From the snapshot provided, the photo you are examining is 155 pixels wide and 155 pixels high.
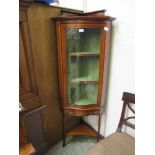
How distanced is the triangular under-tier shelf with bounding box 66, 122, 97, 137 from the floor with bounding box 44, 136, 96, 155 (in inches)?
4.3

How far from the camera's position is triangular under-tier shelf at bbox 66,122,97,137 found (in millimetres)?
2141

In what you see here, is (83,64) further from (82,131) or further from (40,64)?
(82,131)

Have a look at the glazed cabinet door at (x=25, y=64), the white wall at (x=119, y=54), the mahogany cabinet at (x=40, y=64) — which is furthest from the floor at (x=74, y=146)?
the glazed cabinet door at (x=25, y=64)

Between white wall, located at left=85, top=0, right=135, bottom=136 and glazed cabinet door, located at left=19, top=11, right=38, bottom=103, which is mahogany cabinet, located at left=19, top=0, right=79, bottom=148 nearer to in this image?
glazed cabinet door, located at left=19, top=11, right=38, bottom=103

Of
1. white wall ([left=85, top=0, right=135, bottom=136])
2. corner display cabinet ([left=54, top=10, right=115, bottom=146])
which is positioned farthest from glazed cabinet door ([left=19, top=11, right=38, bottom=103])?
white wall ([left=85, top=0, right=135, bottom=136])

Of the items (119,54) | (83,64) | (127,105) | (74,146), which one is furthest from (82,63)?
(74,146)

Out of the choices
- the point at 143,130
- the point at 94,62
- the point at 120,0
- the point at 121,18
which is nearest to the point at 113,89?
the point at 94,62

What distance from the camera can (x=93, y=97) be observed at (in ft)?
6.31

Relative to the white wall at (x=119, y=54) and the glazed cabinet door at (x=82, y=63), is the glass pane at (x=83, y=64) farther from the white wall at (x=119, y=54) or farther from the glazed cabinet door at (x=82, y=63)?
the white wall at (x=119, y=54)

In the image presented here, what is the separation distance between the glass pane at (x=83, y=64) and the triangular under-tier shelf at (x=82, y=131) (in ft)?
1.63

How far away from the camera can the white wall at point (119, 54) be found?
5.17 ft

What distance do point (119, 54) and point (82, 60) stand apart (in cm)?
41
